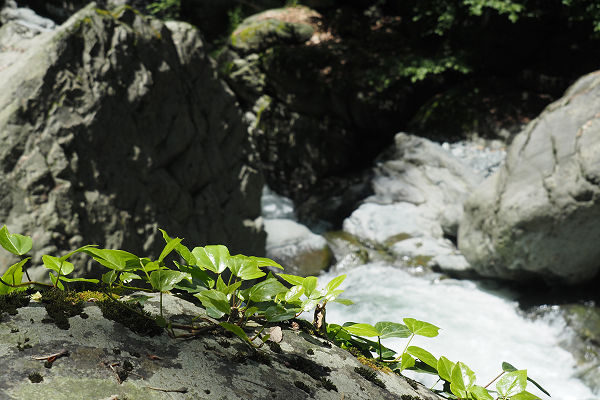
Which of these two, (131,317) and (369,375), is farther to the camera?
(369,375)

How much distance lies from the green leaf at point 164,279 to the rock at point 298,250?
223 inches

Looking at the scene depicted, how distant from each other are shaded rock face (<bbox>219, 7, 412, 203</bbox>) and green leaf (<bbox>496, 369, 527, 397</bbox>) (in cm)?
956

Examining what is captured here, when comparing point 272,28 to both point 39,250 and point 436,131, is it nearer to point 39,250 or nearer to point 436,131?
Result: point 436,131

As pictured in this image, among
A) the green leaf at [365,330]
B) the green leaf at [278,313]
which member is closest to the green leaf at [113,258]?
the green leaf at [278,313]

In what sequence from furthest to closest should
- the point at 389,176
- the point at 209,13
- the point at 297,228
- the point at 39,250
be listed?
the point at 209,13
the point at 389,176
the point at 297,228
the point at 39,250

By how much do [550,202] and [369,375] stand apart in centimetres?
474

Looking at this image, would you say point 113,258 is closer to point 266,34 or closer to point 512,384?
point 512,384

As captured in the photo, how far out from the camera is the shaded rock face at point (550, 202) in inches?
195

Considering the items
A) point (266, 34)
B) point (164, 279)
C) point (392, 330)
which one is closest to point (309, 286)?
point (392, 330)

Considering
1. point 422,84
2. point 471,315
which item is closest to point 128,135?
point 471,315

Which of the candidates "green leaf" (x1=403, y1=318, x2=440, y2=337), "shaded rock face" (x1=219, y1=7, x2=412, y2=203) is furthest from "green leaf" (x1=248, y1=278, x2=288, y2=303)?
"shaded rock face" (x1=219, y1=7, x2=412, y2=203)

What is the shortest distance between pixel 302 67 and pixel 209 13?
4.99m

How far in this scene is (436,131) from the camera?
1037cm

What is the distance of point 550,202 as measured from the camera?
16.6 feet
